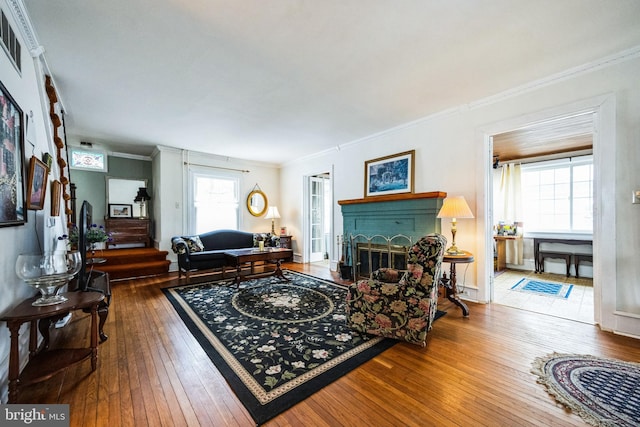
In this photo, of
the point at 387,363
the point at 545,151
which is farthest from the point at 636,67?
the point at 387,363

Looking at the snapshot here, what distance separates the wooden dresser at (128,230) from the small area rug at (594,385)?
6.87 meters

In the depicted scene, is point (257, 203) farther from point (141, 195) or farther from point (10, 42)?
point (10, 42)

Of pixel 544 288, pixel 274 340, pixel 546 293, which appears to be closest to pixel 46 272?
pixel 274 340

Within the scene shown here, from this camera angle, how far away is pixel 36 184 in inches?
82.8

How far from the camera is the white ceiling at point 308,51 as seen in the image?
1.86 metres

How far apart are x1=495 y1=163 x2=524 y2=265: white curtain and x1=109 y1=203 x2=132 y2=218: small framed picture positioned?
845 centimetres

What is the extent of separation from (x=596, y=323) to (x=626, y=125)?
6.49 ft

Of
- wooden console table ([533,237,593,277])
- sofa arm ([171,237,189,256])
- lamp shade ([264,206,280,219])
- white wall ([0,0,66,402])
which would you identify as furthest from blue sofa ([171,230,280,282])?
wooden console table ([533,237,593,277])

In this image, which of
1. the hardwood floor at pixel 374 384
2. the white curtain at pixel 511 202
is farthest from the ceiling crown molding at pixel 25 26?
the white curtain at pixel 511 202

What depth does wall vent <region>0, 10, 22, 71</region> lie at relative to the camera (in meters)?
1.66

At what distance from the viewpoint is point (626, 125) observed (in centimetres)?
241

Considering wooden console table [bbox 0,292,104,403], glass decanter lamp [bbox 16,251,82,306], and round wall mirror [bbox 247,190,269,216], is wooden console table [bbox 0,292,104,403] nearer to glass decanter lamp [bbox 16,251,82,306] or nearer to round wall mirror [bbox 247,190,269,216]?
glass decanter lamp [bbox 16,251,82,306]

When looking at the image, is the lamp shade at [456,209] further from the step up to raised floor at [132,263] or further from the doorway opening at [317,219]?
the step up to raised floor at [132,263]

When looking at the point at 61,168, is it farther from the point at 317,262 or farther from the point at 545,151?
the point at 545,151
